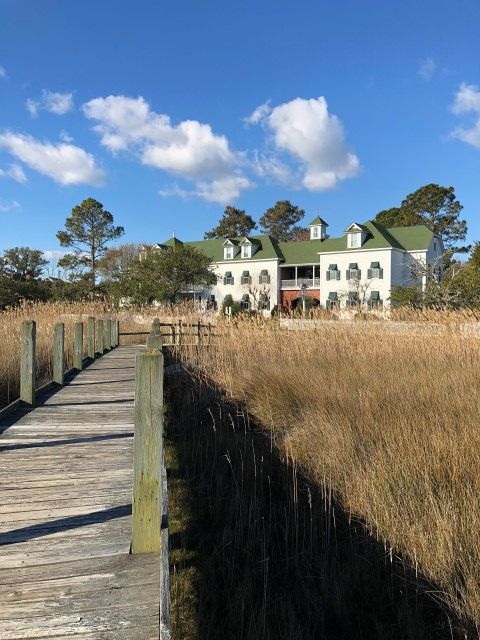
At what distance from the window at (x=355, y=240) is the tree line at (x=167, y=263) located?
741 centimetres

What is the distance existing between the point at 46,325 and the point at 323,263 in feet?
106

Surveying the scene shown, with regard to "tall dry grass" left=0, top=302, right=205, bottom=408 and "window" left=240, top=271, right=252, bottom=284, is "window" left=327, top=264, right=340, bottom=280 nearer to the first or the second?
"window" left=240, top=271, right=252, bottom=284

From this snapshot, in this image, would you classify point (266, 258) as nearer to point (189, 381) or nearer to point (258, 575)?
point (189, 381)

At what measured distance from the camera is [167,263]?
32688mm

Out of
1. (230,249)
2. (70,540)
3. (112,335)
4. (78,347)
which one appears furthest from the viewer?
(230,249)

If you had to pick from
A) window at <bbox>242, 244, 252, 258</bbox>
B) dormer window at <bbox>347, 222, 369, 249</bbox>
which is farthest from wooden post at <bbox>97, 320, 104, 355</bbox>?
window at <bbox>242, 244, 252, 258</bbox>

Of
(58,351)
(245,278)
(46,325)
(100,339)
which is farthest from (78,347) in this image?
(245,278)

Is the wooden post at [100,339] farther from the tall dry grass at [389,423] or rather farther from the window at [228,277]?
the window at [228,277]

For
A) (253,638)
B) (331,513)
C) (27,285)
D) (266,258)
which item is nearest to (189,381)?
(331,513)

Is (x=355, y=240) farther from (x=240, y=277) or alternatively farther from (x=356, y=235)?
(x=240, y=277)

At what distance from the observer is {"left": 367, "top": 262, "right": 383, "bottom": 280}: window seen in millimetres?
37406

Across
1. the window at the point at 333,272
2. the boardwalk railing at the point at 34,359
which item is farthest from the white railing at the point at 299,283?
the boardwalk railing at the point at 34,359

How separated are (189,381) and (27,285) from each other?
24.7 meters

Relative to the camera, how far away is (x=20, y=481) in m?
3.11
